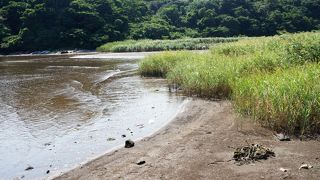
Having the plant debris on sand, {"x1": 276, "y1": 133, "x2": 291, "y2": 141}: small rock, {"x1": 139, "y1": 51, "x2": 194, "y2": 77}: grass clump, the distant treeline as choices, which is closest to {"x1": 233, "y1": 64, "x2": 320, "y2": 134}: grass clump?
{"x1": 276, "y1": 133, "x2": 291, "y2": 141}: small rock

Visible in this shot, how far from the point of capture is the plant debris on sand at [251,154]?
304 inches

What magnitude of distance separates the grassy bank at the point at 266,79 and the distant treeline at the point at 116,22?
57.3 meters

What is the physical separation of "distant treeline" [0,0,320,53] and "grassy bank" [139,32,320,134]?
57.3m

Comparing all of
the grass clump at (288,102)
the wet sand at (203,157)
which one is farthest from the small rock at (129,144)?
the grass clump at (288,102)

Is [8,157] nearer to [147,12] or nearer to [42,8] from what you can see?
[42,8]

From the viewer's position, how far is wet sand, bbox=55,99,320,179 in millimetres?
7219

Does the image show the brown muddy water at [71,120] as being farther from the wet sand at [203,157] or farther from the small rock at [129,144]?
the wet sand at [203,157]

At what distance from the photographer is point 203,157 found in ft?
26.9

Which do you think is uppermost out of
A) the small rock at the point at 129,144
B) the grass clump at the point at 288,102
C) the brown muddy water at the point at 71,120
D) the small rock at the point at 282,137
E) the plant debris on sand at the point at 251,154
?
the grass clump at the point at 288,102

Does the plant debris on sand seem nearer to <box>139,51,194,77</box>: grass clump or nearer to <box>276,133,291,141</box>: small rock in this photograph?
<box>276,133,291,141</box>: small rock

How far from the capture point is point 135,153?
A: 8930 mm

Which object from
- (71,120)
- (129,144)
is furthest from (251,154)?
(71,120)

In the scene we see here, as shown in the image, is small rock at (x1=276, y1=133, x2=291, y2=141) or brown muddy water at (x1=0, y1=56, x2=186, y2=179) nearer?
small rock at (x1=276, y1=133, x2=291, y2=141)

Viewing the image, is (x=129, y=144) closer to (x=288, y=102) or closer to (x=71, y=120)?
(x=288, y=102)
